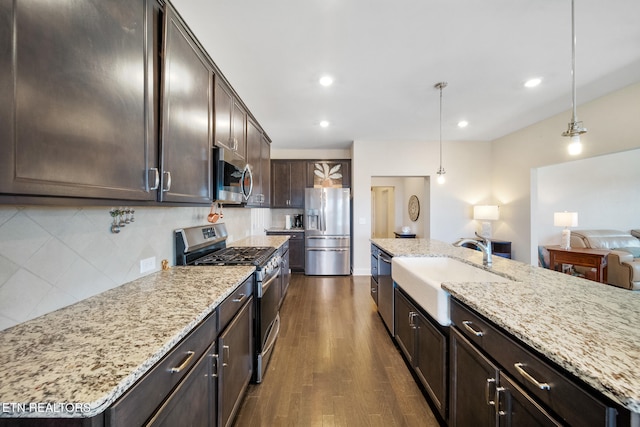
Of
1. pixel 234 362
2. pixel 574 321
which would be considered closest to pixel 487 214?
pixel 574 321

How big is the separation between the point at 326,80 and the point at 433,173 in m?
3.31

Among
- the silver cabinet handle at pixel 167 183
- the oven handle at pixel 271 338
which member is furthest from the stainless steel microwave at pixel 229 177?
the oven handle at pixel 271 338

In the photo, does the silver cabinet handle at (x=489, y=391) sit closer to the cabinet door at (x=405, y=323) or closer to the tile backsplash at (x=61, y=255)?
the cabinet door at (x=405, y=323)

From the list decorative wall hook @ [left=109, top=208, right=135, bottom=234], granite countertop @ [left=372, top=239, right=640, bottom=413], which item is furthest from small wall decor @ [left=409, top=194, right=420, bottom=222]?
decorative wall hook @ [left=109, top=208, right=135, bottom=234]

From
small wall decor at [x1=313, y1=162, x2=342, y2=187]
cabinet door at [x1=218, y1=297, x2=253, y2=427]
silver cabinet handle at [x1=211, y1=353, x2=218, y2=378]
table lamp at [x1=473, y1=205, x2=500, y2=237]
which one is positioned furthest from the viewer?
small wall decor at [x1=313, y1=162, x2=342, y2=187]

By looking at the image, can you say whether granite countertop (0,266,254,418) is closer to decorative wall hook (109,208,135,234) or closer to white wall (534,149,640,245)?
decorative wall hook (109,208,135,234)

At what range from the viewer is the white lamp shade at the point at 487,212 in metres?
4.50

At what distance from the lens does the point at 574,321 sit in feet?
3.00

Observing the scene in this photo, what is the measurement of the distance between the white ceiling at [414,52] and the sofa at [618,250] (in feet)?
7.23

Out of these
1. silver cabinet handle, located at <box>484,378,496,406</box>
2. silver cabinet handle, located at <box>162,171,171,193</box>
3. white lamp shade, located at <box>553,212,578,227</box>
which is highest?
silver cabinet handle, located at <box>162,171,171,193</box>

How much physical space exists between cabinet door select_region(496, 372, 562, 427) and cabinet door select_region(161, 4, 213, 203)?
5.79ft

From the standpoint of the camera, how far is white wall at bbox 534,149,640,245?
4.86 metres

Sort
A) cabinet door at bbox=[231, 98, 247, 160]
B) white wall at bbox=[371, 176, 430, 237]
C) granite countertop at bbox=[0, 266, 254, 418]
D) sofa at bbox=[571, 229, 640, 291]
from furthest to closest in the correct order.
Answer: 1. white wall at bbox=[371, 176, 430, 237]
2. sofa at bbox=[571, 229, 640, 291]
3. cabinet door at bbox=[231, 98, 247, 160]
4. granite countertop at bbox=[0, 266, 254, 418]

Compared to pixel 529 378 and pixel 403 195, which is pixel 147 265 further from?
pixel 403 195
